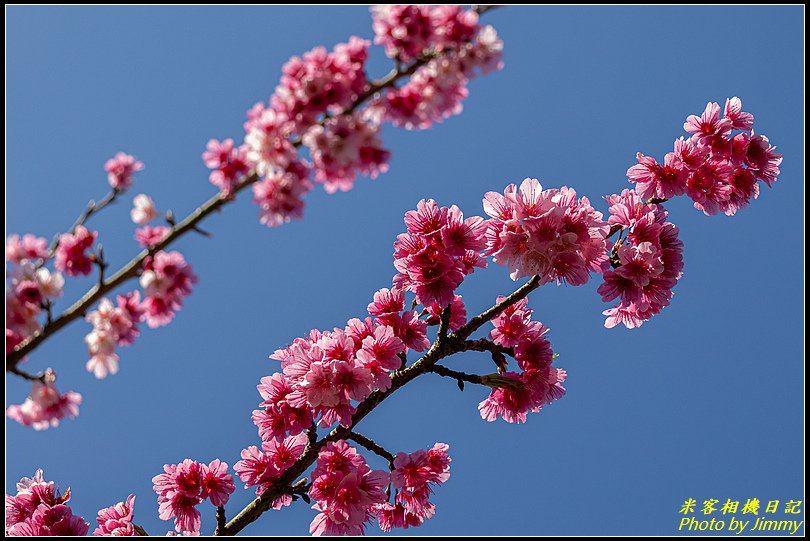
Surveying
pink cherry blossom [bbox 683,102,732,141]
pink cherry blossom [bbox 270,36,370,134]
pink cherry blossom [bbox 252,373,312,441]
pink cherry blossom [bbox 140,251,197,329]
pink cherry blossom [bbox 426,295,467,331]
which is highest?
pink cherry blossom [bbox 683,102,732,141]

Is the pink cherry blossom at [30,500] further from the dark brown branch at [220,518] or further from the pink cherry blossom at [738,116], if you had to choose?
the pink cherry blossom at [738,116]

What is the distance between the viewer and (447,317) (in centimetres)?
408

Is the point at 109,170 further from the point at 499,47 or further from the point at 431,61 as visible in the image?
the point at 499,47

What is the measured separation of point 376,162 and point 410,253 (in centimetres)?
64

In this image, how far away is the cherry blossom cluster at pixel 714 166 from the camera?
13.7 feet

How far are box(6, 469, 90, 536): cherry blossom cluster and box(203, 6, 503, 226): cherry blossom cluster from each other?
2648 mm

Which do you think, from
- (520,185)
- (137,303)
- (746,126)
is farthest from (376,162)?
(746,126)

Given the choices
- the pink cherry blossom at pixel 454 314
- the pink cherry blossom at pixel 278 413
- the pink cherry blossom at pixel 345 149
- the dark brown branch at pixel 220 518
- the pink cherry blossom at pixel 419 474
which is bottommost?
the dark brown branch at pixel 220 518

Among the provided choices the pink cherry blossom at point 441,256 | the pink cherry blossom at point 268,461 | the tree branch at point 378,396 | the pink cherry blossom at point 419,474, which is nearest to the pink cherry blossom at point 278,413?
the pink cherry blossom at point 268,461

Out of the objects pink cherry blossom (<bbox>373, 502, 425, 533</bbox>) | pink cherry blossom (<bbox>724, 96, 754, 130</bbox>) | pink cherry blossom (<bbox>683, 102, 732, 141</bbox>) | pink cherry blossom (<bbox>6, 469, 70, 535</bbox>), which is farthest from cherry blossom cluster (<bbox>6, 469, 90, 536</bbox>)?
pink cherry blossom (<bbox>724, 96, 754, 130</bbox>)

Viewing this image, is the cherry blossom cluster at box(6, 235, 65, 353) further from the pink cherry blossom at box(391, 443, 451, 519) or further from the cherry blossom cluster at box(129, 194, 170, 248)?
the pink cherry blossom at box(391, 443, 451, 519)

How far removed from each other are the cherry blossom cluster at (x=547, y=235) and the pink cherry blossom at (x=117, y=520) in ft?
10.2

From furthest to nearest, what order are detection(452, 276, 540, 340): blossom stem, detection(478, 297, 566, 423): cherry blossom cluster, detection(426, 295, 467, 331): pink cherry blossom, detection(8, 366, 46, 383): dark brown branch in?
detection(426, 295, 467, 331): pink cherry blossom, detection(478, 297, 566, 423): cherry blossom cluster, detection(452, 276, 540, 340): blossom stem, detection(8, 366, 46, 383): dark brown branch

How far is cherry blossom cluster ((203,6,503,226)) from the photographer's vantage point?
3463 millimetres
